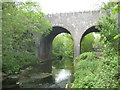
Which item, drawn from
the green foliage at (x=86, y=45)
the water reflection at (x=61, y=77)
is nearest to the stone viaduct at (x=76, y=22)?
the green foliage at (x=86, y=45)

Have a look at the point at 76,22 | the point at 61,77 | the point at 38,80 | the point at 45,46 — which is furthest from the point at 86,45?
the point at 38,80

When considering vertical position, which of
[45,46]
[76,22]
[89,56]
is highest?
Result: [76,22]

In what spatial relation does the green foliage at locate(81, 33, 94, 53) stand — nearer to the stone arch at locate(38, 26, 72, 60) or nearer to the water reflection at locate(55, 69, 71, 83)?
the stone arch at locate(38, 26, 72, 60)

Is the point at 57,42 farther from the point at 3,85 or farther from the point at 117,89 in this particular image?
the point at 117,89

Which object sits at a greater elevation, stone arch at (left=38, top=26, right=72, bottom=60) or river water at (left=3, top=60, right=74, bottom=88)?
stone arch at (left=38, top=26, right=72, bottom=60)

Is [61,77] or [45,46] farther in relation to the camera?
[45,46]

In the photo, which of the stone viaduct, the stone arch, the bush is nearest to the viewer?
the bush

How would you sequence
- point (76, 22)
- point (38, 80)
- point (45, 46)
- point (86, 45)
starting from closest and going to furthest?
1. point (38, 80)
2. point (76, 22)
3. point (45, 46)
4. point (86, 45)

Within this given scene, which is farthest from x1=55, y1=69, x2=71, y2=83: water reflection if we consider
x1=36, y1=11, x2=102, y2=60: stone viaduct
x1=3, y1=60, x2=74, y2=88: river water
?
x1=36, y1=11, x2=102, y2=60: stone viaduct

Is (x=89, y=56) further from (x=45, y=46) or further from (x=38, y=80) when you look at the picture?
(x=45, y=46)

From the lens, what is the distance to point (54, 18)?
19797 mm

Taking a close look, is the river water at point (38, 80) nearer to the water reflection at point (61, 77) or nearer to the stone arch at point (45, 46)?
the water reflection at point (61, 77)

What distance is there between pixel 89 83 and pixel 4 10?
21.0ft

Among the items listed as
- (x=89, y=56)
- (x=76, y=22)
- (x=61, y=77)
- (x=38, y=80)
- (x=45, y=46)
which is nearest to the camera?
(x=38, y=80)
